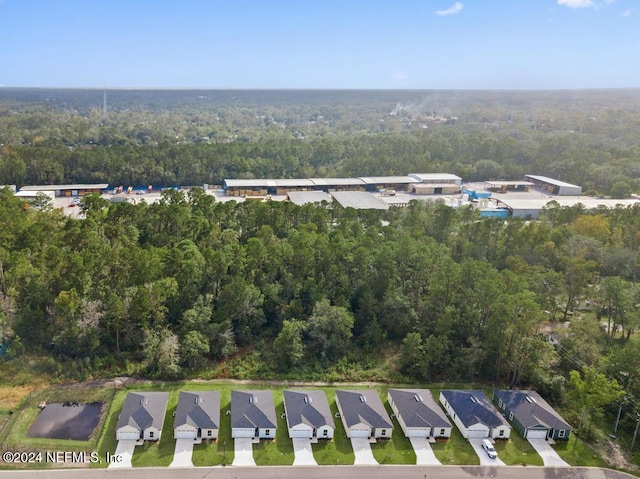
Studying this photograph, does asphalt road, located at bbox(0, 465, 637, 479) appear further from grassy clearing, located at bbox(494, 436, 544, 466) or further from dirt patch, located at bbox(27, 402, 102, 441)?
dirt patch, located at bbox(27, 402, 102, 441)

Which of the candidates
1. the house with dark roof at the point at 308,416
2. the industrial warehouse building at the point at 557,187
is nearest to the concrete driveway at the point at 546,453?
the house with dark roof at the point at 308,416

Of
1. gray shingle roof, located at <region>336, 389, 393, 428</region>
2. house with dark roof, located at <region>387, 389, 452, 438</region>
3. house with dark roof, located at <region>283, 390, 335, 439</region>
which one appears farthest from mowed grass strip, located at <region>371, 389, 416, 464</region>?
house with dark roof, located at <region>283, 390, 335, 439</region>

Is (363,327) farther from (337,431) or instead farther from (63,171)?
(63,171)

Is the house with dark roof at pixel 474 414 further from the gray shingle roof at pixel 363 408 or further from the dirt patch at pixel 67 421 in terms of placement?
the dirt patch at pixel 67 421

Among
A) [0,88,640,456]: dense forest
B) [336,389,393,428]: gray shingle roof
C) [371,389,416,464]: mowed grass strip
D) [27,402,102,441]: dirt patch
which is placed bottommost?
[371,389,416,464]: mowed grass strip

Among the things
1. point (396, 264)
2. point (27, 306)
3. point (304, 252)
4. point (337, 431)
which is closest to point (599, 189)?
point (396, 264)

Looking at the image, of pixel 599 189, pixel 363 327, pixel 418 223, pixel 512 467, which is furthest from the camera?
pixel 599 189
